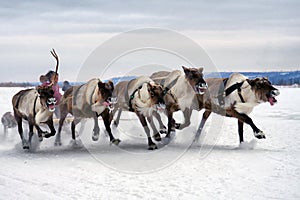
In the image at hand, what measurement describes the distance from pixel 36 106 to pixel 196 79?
141 inches

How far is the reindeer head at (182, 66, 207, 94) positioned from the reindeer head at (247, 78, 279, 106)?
1086 mm

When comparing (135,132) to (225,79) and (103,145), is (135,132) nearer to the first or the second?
(103,145)

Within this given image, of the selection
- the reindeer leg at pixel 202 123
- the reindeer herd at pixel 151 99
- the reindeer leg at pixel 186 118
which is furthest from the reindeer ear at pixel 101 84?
the reindeer leg at pixel 202 123

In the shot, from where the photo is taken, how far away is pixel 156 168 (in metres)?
7.78

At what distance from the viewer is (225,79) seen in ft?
34.2

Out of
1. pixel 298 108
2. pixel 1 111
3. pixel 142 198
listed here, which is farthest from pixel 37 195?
pixel 298 108

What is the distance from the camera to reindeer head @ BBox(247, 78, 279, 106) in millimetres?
9562

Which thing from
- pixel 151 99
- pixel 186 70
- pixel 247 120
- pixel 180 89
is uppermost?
pixel 186 70

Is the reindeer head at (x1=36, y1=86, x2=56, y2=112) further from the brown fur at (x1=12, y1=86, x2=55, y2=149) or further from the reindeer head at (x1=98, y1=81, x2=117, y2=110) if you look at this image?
the reindeer head at (x1=98, y1=81, x2=117, y2=110)

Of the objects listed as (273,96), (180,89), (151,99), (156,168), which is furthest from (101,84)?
(273,96)

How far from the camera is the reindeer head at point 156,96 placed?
366 inches

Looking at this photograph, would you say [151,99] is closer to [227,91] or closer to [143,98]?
[143,98]

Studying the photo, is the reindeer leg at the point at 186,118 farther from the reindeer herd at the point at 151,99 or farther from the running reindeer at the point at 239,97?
the running reindeer at the point at 239,97

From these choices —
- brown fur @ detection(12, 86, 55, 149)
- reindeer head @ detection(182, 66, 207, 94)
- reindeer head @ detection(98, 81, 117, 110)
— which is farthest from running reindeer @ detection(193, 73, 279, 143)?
brown fur @ detection(12, 86, 55, 149)
